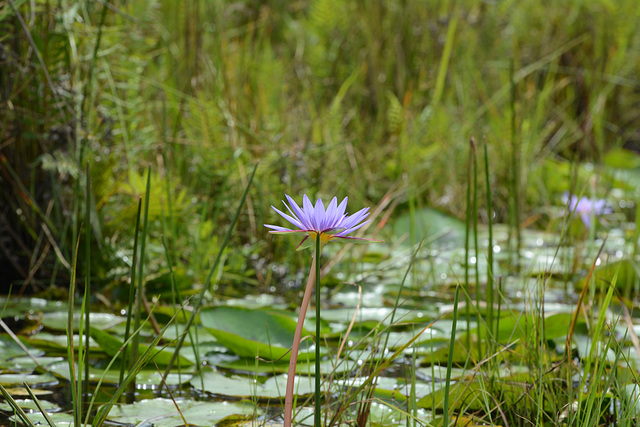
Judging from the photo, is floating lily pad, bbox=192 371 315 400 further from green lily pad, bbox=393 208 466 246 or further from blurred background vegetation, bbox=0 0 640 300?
green lily pad, bbox=393 208 466 246

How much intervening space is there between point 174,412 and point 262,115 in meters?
1.55

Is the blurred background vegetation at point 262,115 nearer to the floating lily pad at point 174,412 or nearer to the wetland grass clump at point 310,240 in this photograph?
the wetland grass clump at point 310,240

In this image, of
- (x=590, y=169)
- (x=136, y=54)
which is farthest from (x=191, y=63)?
(x=590, y=169)

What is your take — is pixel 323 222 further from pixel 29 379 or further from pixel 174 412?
pixel 29 379

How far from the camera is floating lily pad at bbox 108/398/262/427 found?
2.63 feet

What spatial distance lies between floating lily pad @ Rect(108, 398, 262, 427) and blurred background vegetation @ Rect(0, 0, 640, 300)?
0.25 m

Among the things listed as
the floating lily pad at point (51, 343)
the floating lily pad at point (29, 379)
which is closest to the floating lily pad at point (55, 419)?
the floating lily pad at point (29, 379)

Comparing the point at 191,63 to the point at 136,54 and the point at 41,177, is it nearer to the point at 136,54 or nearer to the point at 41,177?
the point at 136,54

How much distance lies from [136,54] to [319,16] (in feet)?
4.17

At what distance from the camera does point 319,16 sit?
2.88 metres

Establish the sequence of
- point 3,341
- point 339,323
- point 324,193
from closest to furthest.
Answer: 1. point 3,341
2. point 339,323
3. point 324,193

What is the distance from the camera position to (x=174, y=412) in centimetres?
83

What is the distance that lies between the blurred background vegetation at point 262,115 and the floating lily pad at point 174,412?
9.9 inches

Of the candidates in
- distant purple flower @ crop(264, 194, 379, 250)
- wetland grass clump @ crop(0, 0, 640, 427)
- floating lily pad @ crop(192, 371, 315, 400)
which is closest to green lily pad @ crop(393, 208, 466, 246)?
wetland grass clump @ crop(0, 0, 640, 427)
